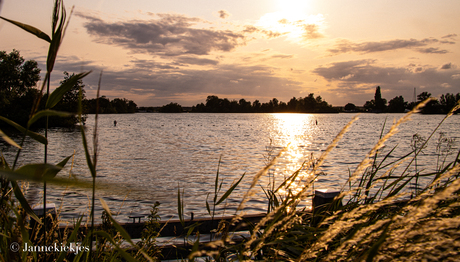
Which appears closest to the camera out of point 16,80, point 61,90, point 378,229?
point 61,90

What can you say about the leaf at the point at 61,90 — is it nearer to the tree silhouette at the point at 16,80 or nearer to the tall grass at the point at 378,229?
the tall grass at the point at 378,229

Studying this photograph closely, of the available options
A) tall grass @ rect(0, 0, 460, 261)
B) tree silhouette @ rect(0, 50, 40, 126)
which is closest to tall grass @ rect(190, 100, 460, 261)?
tall grass @ rect(0, 0, 460, 261)

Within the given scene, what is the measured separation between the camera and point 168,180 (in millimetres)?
14984

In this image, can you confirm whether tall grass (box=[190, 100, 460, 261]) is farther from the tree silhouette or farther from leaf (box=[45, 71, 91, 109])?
the tree silhouette

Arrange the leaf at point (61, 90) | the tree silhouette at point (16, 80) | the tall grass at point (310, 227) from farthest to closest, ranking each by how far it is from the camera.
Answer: the tree silhouette at point (16, 80), the leaf at point (61, 90), the tall grass at point (310, 227)

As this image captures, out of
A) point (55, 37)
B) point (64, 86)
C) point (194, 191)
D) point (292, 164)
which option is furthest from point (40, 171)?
point (292, 164)

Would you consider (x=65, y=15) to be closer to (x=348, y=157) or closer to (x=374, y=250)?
(x=374, y=250)

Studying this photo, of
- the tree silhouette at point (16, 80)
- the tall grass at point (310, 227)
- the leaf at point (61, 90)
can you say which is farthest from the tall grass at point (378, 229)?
the tree silhouette at point (16, 80)

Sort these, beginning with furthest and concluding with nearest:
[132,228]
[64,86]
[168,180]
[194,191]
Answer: [168,180]
[194,191]
[132,228]
[64,86]

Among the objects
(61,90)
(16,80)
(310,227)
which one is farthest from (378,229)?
(16,80)

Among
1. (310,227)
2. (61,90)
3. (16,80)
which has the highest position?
(16,80)

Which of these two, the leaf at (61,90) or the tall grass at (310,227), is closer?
the tall grass at (310,227)

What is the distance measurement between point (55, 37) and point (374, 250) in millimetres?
1496

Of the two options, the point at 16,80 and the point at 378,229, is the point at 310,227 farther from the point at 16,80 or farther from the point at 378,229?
the point at 16,80
